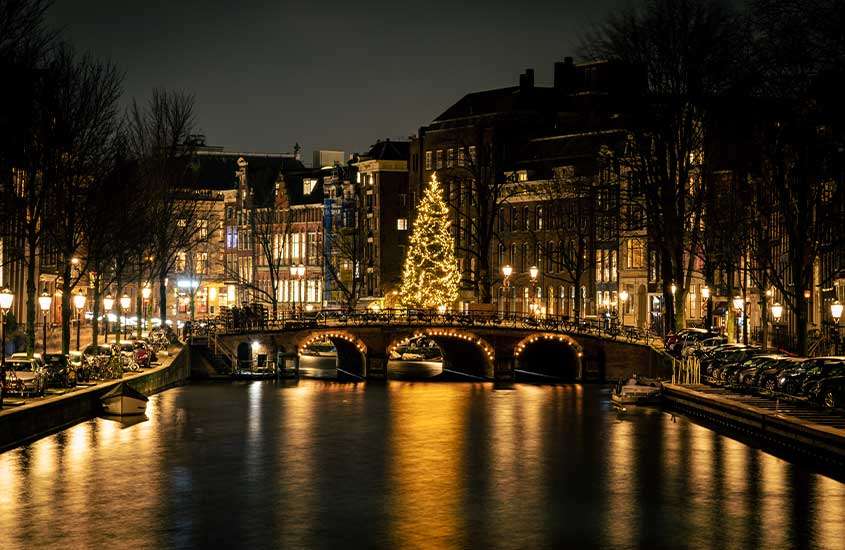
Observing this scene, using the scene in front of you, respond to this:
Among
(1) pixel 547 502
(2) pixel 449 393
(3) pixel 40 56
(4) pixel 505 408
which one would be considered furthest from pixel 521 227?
(1) pixel 547 502

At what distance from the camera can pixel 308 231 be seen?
168 metres

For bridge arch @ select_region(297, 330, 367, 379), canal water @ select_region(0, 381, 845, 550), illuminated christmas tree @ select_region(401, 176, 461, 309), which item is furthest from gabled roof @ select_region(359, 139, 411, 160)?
canal water @ select_region(0, 381, 845, 550)

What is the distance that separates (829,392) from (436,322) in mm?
43139

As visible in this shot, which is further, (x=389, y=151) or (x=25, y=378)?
(x=389, y=151)

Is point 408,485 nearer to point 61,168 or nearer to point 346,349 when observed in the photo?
point 61,168

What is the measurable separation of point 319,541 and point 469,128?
3989 inches

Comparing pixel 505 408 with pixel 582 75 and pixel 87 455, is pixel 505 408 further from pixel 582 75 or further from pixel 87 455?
pixel 582 75

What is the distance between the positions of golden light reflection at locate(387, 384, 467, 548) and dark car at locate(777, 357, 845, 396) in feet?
41.1

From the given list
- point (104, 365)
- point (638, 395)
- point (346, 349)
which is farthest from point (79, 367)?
point (346, 349)

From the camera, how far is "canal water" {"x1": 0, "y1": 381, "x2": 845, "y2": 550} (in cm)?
4159

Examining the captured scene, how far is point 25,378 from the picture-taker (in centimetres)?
6234

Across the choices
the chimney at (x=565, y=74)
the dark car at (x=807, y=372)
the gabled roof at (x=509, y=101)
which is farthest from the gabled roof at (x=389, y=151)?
the dark car at (x=807, y=372)

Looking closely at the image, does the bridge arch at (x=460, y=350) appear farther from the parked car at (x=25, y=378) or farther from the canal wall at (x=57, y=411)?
the parked car at (x=25, y=378)

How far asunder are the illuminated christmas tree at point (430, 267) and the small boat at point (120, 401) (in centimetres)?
4710
